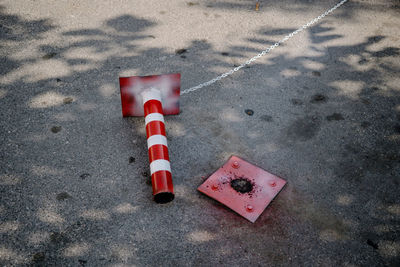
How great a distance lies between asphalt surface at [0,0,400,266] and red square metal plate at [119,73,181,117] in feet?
0.45

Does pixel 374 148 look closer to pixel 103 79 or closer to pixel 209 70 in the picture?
pixel 209 70

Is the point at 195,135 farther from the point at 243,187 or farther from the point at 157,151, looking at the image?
the point at 243,187

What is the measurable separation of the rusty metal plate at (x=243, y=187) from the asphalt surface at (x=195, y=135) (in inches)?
3.5

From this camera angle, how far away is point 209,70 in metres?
4.54

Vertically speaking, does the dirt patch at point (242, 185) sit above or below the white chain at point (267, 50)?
below

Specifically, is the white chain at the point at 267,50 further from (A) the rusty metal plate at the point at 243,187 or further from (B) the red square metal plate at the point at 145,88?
(A) the rusty metal plate at the point at 243,187

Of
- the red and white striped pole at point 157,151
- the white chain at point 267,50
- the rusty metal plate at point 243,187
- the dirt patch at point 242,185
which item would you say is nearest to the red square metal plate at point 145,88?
the red and white striped pole at point 157,151

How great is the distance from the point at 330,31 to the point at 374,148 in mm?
2818

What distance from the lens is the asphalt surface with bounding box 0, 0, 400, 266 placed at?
2680 millimetres

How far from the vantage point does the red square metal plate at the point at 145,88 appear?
11.0 ft

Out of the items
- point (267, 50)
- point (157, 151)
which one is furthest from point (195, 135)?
point (267, 50)

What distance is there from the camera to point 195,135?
362 centimetres

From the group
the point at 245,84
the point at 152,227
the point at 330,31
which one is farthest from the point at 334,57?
the point at 152,227

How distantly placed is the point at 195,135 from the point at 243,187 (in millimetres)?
866
